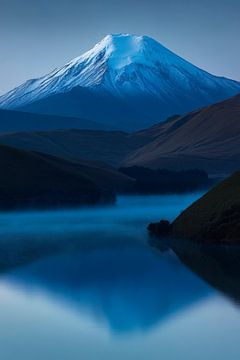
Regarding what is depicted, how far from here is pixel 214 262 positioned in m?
32.4

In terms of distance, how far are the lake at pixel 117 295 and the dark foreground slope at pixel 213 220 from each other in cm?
143

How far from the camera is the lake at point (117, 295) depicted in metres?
19.6

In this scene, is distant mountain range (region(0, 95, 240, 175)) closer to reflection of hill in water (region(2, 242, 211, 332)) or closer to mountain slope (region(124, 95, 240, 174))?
mountain slope (region(124, 95, 240, 174))

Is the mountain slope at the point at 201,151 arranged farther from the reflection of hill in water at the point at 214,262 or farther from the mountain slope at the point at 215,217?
the reflection of hill in water at the point at 214,262

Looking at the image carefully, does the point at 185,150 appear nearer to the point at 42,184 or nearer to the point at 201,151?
the point at 201,151

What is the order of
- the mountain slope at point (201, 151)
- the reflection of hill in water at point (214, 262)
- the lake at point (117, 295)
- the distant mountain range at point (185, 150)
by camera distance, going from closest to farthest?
the lake at point (117, 295) → the reflection of hill in water at point (214, 262) → the mountain slope at point (201, 151) → the distant mountain range at point (185, 150)

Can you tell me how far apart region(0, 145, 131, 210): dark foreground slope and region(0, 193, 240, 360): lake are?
2371cm

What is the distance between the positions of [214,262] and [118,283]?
17.3ft

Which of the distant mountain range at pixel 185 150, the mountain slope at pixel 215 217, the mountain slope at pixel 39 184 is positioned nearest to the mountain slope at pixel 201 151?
the distant mountain range at pixel 185 150

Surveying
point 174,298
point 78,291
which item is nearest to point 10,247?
point 78,291

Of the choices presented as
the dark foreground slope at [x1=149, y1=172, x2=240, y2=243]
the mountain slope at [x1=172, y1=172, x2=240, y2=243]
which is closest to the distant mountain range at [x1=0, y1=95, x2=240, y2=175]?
the dark foreground slope at [x1=149, y1=172, x2=240, y2=243]

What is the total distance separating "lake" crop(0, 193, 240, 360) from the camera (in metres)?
19.6

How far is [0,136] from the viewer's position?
185250 mm

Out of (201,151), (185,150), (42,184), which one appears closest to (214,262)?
(42,184)
